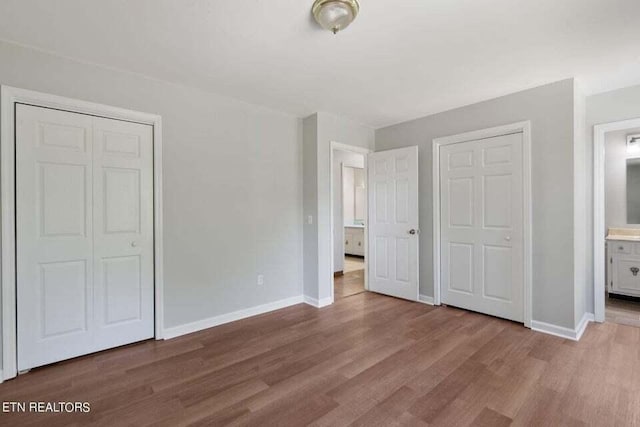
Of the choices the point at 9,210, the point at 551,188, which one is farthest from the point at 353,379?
the point at 9,210

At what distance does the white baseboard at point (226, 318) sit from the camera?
9.79 ft

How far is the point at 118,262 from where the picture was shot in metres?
2.71

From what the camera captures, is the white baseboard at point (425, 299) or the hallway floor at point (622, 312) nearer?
the hallway floor at point (622, 312)

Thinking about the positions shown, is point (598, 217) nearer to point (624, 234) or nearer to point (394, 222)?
point (624, 234)

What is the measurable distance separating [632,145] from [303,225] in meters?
4.37

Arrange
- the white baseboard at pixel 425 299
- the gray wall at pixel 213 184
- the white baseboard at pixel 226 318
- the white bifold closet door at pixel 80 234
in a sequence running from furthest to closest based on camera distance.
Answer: the white baseboard at pixel 425 299
the white baseboard at pixel 226 318
the gray wall at pixel 213 184
the white bifold closet door at pixel 80 234

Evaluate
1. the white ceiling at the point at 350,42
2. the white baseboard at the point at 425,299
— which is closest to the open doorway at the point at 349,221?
the white baseboard at the point at 425,299

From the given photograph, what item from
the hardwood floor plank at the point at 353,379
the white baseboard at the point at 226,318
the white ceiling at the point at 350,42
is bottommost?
the hardwood floor plank at the point at 353,379

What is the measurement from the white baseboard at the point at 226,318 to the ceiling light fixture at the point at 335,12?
288 cm

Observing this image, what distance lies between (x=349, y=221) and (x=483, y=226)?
5.08 m

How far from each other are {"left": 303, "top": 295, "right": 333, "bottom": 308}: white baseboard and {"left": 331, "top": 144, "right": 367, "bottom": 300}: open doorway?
30 cm

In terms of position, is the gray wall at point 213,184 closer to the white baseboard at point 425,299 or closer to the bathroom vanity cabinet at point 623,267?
the white baseboard at point 425,299

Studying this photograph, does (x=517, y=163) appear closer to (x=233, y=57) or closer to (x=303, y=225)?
(x=303, y=225)

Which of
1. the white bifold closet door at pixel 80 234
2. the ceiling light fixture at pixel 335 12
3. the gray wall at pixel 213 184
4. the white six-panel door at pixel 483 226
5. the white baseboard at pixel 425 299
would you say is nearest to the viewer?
the ceiling light fixture at pixel 335 12
